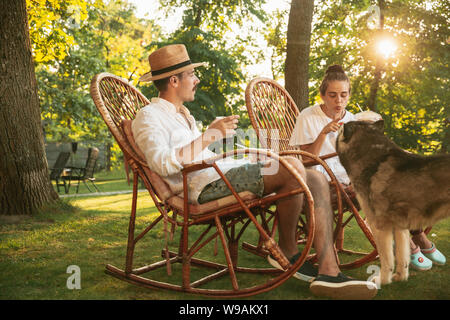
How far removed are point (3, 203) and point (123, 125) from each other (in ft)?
9.35

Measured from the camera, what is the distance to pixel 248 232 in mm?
4125

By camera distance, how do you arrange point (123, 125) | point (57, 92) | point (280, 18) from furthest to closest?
point (280, 18)
point (57, 92)
point (123, 125)

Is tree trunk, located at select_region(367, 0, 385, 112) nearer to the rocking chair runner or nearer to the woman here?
the woman

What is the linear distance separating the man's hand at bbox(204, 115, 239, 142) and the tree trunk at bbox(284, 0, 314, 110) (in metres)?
2.81

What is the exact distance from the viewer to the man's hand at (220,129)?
2.07 m

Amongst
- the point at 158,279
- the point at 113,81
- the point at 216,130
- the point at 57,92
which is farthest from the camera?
the point at 57,92

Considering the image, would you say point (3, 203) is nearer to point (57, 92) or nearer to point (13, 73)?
point (13, 73)

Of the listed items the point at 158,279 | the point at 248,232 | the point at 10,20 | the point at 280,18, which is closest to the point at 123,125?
the point at 158,279

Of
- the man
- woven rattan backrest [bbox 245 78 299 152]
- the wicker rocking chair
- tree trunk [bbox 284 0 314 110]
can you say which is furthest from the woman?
tree trunk [bbox 284 0 314 110]

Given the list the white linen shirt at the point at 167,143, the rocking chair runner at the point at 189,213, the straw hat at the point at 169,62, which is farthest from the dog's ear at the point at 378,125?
the straw hat at the point at 169,62

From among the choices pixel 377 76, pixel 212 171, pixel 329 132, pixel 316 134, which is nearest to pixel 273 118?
pixel 316 134

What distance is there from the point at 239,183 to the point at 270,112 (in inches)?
53.0

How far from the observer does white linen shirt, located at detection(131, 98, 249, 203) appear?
6.95 ft

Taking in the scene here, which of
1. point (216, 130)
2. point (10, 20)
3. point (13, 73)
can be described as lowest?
point (216, 130)
